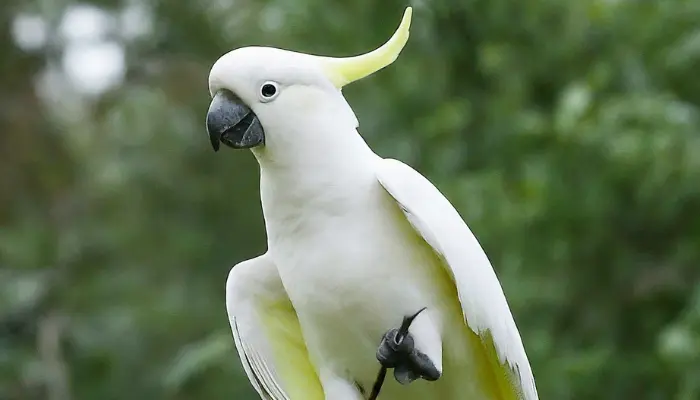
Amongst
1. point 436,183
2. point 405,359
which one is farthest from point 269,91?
point 436,183

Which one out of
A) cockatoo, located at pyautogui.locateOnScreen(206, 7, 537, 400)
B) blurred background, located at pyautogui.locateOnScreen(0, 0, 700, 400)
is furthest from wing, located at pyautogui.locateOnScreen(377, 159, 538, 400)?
blurred background, located at pyautogui.locateOnScreen(0, 0, 700, 400)

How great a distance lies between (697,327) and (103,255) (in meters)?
1.74

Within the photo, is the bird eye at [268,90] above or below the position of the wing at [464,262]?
above

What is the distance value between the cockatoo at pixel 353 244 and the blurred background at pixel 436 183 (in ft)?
3.24

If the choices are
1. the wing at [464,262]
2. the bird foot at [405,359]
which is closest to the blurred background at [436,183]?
the wing at [464,262]

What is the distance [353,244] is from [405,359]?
0.39ft

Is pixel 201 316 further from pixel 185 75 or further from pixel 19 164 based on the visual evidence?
pixel 19 164

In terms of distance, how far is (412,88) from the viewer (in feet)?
6.73

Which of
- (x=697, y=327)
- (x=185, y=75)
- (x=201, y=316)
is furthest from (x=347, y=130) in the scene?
(x=185, y=75)

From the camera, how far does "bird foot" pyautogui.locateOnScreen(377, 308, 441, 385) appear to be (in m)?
0.82

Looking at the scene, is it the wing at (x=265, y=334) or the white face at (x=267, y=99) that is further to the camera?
the wing at (x=265, y=334)

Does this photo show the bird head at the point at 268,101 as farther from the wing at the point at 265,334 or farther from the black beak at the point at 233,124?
the wing at the point at 265,334

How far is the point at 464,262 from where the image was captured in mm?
855

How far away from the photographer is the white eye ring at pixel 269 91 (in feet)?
2.69
